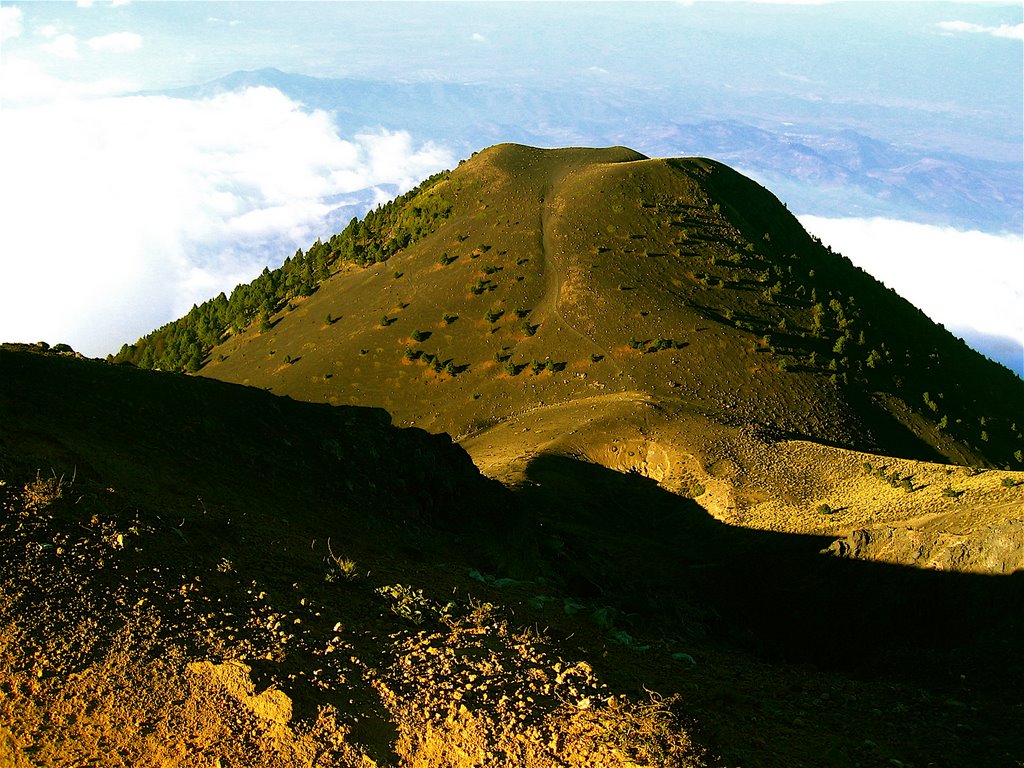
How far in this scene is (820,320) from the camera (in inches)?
3332

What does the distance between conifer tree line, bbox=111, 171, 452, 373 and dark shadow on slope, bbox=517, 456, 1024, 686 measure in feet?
240

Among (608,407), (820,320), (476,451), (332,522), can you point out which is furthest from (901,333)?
(332,522)

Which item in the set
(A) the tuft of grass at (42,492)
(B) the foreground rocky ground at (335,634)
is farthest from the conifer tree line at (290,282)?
(A) the tuft of grass at (42,492)

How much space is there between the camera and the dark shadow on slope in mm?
21469

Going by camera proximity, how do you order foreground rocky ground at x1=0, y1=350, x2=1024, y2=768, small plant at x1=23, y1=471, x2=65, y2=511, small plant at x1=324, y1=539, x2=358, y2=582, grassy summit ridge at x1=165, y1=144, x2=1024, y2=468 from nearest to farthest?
foreground rocky ground at x1=0, y1=350, x2=1024, y2=768
small plant at x1=23, y1=471, x2=65, y2=511
small plant at x1=324, y1=539, x2=358, y2=582
grassy summit ridge at x1=165, y1=144, x2=1024, y2=468

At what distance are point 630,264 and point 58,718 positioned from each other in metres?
83.9

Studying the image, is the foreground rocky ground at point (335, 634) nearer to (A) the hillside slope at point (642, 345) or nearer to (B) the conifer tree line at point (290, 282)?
(A) the hillside slope at point (642, 345)

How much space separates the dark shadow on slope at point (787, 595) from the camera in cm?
2147

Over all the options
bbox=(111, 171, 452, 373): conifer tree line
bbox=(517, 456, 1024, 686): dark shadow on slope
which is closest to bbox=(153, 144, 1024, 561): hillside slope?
bbox=(111, 171, 452, 373): conifer tree line

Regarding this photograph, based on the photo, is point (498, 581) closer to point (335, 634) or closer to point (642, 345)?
point (335, 634)

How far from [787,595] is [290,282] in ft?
340

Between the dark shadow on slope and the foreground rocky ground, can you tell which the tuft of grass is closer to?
the foreground rocky ground

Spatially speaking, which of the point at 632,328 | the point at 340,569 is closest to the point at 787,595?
the point at 340,569

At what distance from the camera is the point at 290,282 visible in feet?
395
